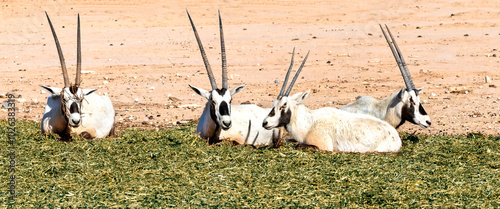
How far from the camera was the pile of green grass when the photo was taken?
626cm

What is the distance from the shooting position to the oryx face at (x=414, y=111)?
29.7 feet

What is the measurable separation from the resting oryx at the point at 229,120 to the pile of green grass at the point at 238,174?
0.88 ft

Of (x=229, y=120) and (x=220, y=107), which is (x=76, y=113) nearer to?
(x=220, y=107)

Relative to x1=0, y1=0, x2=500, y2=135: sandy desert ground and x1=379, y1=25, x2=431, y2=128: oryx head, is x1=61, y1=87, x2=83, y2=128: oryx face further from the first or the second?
x1=379, y1=25, x2=431, y2=128: oryx head

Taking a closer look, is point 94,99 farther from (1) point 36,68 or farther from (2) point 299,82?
(1) point 36,68

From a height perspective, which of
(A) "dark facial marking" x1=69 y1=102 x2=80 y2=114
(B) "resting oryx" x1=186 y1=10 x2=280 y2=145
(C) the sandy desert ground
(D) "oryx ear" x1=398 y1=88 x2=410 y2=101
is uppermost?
(A) "dark facial marking" x1=69 y1=102 x2=80 y2=114

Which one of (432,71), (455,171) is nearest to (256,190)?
(455,171)

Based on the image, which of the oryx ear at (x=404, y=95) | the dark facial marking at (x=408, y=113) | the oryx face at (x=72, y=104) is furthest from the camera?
the oryx ear at (x=404, y=95)

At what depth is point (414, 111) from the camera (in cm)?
919

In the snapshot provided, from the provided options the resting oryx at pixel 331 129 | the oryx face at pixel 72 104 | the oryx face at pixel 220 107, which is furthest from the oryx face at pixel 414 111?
the oryx face at pixel 72 104

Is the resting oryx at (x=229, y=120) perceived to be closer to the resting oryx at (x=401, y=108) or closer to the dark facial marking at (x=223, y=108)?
the dark facial marking at (x=223, y=108)

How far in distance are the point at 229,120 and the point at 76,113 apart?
2014 millimetres

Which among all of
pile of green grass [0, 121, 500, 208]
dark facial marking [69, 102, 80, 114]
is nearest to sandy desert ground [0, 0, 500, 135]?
dark facial marking [69, 102, 80, 114]

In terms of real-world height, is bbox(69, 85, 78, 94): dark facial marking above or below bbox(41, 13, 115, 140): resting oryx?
above
